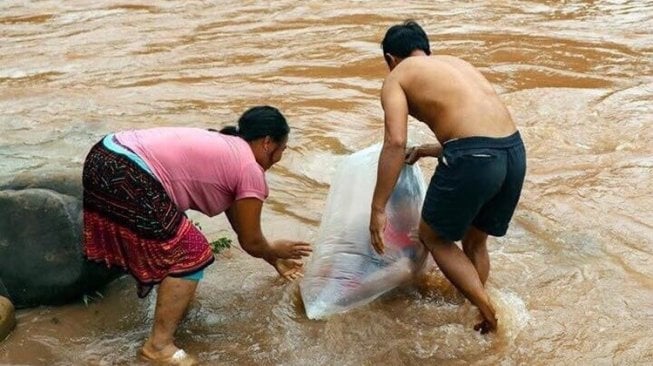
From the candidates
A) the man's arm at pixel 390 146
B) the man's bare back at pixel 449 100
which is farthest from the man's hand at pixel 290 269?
the man's bare back at pixel 449 100

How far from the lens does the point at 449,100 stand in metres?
3.42

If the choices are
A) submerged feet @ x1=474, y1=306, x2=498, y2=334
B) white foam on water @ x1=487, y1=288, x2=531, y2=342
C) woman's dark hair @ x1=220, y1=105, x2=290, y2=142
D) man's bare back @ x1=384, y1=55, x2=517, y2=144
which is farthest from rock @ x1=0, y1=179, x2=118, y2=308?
white foam on water @ x1=487, y1=288, x2=531, y2=342

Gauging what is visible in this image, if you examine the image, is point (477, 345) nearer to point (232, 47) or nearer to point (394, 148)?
point (394, 148)

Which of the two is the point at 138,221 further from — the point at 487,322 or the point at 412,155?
the point at 487,322

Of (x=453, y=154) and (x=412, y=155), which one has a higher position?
(x=453, y=154)

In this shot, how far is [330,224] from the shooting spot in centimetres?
385

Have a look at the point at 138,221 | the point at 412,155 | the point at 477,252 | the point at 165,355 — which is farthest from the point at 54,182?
the point at 477,252

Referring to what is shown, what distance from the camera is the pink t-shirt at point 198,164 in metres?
3.26

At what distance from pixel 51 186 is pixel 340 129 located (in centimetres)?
304

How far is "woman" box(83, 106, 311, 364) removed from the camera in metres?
3.21

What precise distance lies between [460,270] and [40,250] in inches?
74.9

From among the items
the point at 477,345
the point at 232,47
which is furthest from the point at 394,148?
the point at 232,47

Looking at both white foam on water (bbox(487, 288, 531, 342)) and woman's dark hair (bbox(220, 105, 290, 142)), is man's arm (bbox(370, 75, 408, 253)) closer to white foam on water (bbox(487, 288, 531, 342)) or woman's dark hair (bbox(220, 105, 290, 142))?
woman's dark hair (bbox(220, 105, 290, 142))

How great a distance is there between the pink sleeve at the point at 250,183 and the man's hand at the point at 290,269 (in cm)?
71
